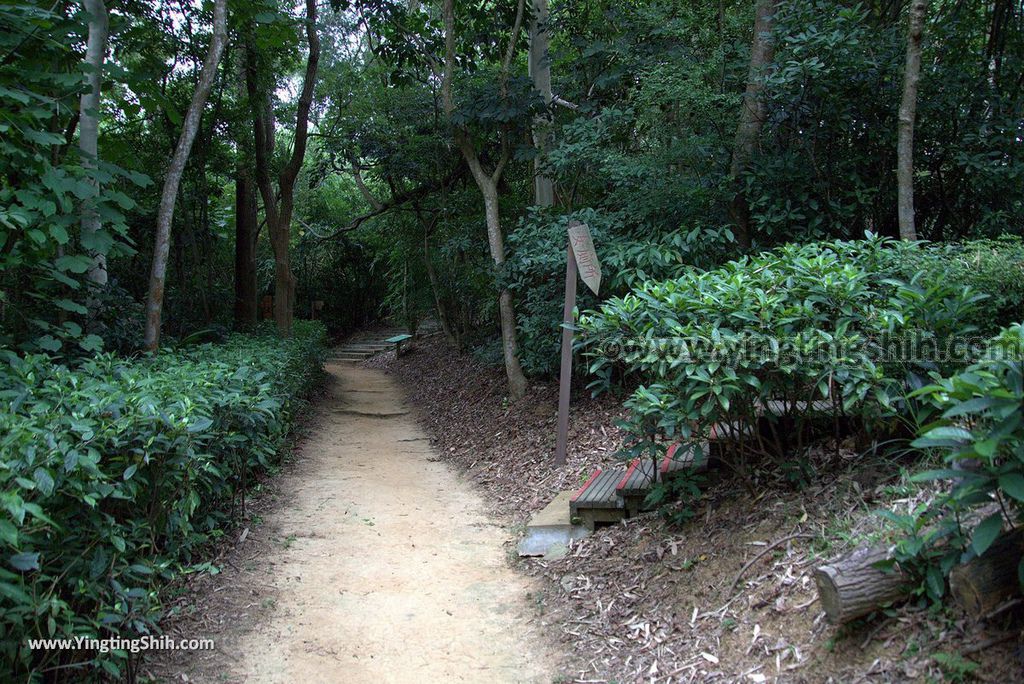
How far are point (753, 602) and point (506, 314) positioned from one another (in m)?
5.52

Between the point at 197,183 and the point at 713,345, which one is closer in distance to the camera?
the point at 713,345

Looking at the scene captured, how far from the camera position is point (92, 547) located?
293 cm

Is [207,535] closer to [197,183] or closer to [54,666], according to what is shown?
[54,666]

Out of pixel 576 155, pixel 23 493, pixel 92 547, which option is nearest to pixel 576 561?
pixel 92 547

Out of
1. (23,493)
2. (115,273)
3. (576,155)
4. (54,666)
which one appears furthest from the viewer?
(115,273)

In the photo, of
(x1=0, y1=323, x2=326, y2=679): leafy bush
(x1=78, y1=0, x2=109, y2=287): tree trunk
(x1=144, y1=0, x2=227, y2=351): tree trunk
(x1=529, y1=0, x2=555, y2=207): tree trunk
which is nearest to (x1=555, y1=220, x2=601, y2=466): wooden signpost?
(x1=529, y1=0, x2=555, y2=207): tree trunk

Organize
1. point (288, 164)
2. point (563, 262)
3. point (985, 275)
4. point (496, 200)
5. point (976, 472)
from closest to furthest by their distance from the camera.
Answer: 1. point (976, 472)
2. point (985, 275)
3. point (563, 262)
4. point (496, 200)
5. point (288, 164)

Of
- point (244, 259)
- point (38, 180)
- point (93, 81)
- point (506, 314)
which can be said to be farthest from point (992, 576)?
Result: point (244, 259)

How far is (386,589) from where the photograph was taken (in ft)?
14.3

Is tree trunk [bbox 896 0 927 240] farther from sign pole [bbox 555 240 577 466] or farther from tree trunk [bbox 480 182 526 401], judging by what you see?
tree trunk [bbox 480 182 526 401]

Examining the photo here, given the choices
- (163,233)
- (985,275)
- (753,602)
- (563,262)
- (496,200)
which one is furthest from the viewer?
(496,200)

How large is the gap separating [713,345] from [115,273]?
9.41 metres

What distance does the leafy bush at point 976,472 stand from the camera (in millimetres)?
2186

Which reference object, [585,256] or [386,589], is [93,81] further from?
[386,589]
